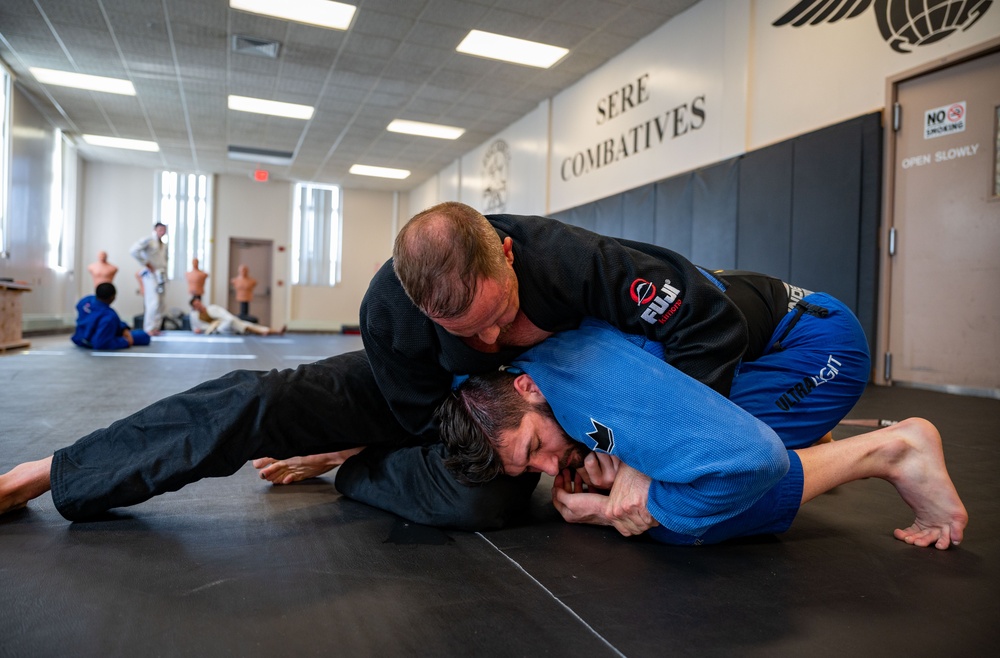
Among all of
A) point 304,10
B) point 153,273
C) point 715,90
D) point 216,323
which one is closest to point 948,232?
point 715,90

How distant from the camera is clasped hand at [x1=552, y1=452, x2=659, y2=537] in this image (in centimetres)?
129

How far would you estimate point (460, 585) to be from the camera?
42.9 inches

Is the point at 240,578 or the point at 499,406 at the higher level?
the point at 499,406

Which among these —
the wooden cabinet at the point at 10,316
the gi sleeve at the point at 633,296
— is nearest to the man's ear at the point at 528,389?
the gi sleeve at the point at 633,296

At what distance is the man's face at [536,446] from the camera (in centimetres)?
133

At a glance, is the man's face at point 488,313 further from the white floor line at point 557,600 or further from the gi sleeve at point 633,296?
the white floor line at point 557,600

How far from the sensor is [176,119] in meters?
9.62

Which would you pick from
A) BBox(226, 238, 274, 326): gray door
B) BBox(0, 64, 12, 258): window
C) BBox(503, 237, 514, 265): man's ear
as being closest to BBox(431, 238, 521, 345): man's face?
BBox(503, 237, 514, 265): man's ear

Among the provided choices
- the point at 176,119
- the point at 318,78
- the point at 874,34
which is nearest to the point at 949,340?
the point at 874,34

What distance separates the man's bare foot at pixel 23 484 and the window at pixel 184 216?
1304 centimetres

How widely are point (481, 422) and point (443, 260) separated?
1.31 ft

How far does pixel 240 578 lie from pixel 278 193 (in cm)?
1392

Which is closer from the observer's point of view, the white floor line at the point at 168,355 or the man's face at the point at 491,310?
the man's face at the point at 491,310

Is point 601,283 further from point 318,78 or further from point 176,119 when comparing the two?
point 176,119
